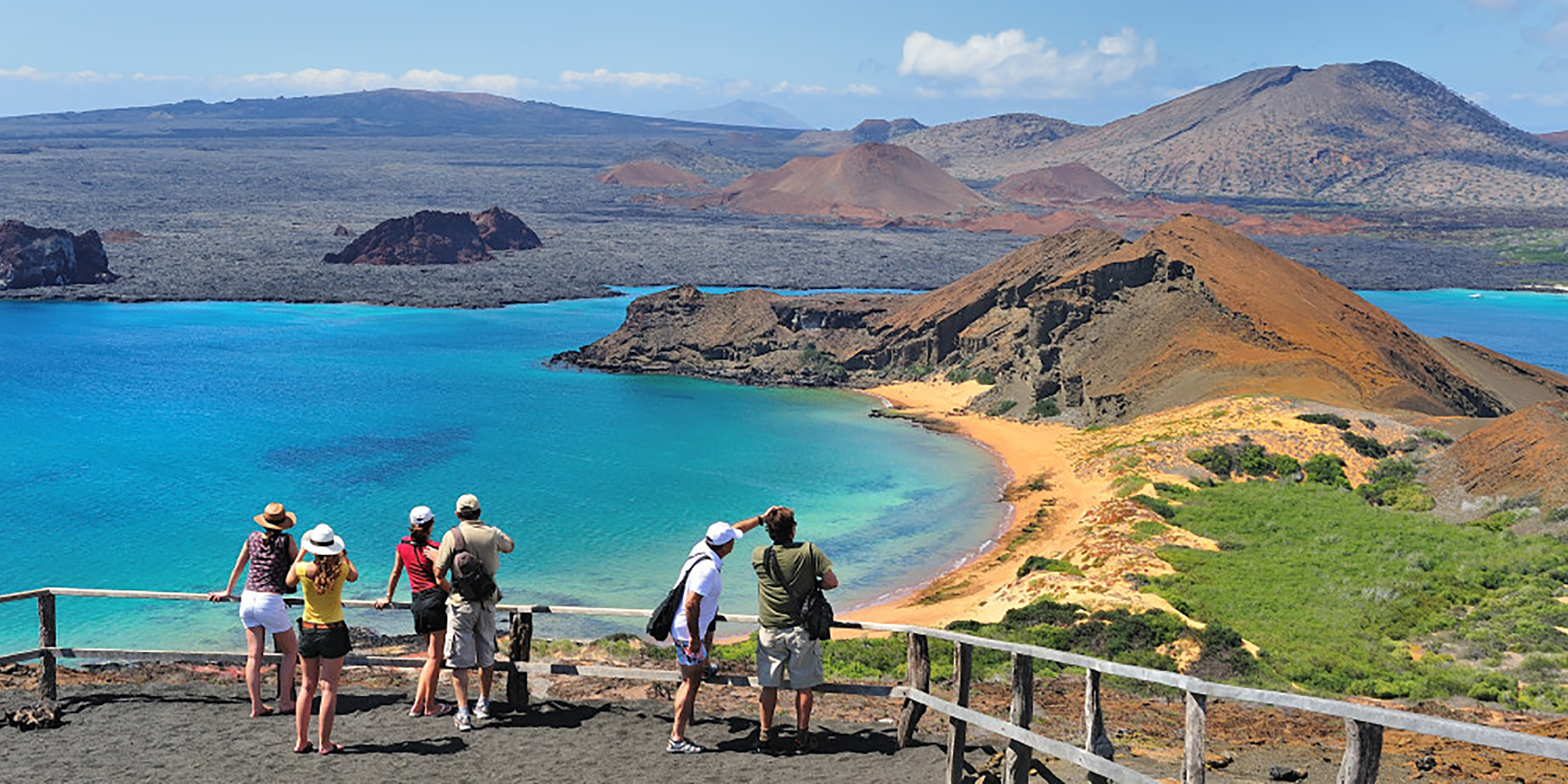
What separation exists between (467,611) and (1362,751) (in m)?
7.00

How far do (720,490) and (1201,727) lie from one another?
27391 mm

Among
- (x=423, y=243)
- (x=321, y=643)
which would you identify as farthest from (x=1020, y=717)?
(x=423, y=243)

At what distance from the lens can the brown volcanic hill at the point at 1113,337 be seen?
4203 cm

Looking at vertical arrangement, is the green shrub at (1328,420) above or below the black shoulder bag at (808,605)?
below

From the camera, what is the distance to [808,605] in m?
9.50

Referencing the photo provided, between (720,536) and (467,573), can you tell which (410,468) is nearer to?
(467,573)

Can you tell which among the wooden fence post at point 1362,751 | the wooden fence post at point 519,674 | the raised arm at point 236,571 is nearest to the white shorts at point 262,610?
the raised arm at point 236,571

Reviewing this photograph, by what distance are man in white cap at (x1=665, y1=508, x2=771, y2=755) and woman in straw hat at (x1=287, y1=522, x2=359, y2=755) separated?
2733 millimetres

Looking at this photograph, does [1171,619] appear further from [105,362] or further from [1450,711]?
[105,362]

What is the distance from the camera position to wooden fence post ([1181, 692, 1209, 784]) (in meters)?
6.93

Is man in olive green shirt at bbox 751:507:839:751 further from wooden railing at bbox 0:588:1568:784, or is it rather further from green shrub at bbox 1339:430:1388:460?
green shrub at bbox 1339:430:1388:460

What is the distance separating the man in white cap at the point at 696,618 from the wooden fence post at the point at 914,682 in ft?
5.59

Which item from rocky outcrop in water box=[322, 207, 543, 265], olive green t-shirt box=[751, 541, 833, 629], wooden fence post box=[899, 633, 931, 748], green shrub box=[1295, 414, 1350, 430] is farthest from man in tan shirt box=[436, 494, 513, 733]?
rocky outcrop in water box=[322, 207, 543, 265]

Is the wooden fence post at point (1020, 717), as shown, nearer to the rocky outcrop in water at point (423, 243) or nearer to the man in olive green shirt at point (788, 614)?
the man in olive green shirt at point (788, 614)
